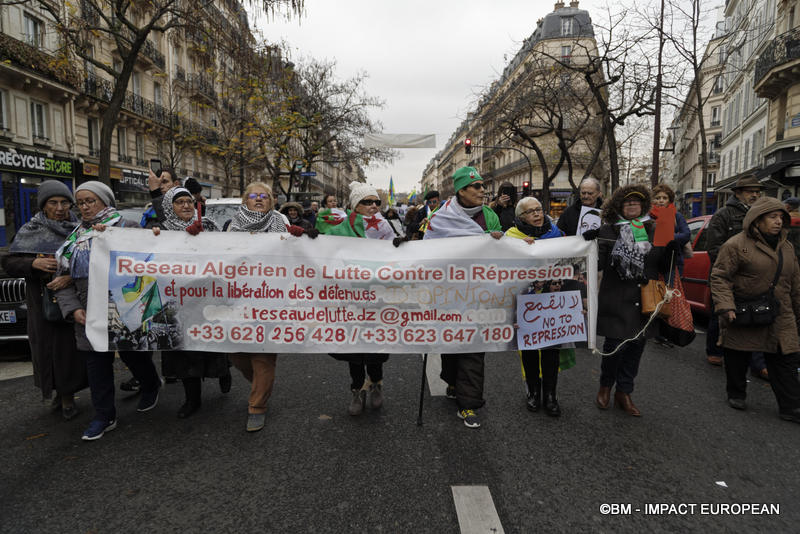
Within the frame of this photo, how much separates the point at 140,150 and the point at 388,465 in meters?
28.2

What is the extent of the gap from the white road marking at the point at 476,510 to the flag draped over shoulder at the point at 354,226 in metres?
1.88

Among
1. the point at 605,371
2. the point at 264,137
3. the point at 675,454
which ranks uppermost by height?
the point at 264,137

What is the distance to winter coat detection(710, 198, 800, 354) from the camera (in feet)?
12.8

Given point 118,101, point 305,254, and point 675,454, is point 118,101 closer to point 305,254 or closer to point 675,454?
point 305,254

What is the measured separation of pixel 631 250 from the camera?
3.72m

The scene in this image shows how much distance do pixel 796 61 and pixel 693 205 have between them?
31197mm

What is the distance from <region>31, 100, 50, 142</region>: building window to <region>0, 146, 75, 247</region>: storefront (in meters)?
0.79

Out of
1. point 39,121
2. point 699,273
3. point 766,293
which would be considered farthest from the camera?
point 39,121

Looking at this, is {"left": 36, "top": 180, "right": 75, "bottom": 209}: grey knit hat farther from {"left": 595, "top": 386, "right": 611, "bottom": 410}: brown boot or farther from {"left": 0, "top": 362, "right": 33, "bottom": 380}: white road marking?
{"left": 595, "top": 386, "right": 611, "bottom": 410}: brown boot

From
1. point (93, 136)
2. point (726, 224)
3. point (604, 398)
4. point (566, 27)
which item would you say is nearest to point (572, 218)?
point (726, 224)

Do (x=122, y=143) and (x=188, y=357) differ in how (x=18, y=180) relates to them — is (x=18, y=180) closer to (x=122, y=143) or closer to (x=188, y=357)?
(x=122, y=143)

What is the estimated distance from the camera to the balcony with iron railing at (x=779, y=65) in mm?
19578

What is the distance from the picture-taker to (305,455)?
125 inches

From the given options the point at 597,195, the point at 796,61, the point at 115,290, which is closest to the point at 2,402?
the point at 115,290
